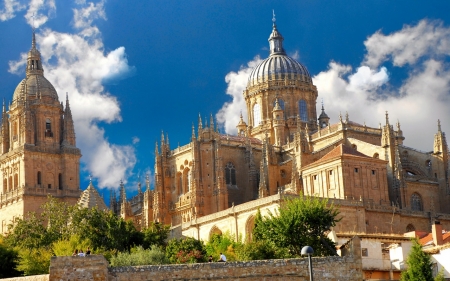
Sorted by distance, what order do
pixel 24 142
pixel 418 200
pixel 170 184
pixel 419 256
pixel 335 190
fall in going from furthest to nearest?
pixel 24 142 → pixel 170 184 → pixel 418 200 → pixel 335 190 → pixel 419 256

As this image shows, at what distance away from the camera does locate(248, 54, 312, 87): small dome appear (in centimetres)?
8819

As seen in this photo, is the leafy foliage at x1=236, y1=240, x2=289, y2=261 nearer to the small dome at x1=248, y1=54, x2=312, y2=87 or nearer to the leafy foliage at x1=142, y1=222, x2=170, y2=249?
the leafy foliage at x1=142, y1=222, x2=170, y2=249

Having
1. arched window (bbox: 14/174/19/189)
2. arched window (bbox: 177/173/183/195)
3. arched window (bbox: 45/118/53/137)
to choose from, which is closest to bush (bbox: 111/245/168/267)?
arched window (bbox: 177/173/183/195)

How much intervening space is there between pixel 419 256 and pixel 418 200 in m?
30.6

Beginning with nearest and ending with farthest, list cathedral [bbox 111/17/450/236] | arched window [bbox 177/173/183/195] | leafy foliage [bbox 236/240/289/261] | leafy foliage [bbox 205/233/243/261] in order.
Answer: leafy foliage [bbox 236/240/289/261] → leafy foliage [bbox 205/233/243/261] → cathedral [bbox 111/17/450/236] → arched window [bbox 177/173/183/195]

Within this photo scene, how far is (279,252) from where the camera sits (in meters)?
43.0

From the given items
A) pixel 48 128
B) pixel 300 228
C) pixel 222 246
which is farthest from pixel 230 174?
pixel 300 228

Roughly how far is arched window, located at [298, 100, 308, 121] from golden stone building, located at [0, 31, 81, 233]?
22.8 metres

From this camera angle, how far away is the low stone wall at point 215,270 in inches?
1248

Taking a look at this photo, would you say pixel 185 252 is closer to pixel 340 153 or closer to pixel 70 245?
pixel 70 245

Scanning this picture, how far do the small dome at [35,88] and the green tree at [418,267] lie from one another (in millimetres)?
58901

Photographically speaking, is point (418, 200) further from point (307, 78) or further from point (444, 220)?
point (307, 78)

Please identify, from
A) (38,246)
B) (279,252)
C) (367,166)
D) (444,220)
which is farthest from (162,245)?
(444,220)

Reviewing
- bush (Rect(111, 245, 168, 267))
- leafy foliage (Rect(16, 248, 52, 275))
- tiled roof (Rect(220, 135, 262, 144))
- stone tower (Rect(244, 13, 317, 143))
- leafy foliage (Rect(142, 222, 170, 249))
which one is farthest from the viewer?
stone tower (Rect(244, 13, 317, 143))
